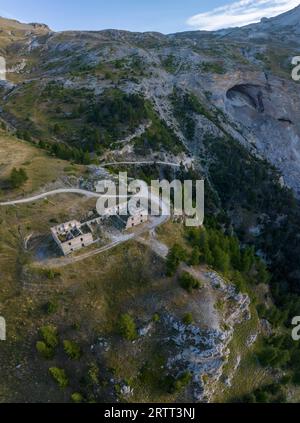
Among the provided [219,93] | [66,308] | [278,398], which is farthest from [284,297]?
[219,93]

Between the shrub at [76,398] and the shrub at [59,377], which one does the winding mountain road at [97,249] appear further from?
the shrub at [76,398]

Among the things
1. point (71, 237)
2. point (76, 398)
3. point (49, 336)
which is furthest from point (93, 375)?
point (71, 237)

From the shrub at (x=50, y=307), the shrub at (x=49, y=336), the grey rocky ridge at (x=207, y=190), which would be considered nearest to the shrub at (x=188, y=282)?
the grey rocky ridge at (x=207, y=190)

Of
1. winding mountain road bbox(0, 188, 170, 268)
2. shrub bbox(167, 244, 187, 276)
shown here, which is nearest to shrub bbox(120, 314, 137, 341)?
shrub bbox(167, 244, 187, 276)

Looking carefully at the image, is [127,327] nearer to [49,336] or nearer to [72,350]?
Answer: [72,350]

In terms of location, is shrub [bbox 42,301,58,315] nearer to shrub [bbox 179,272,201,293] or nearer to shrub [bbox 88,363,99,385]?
shrub [bbox 88,363,99,385]
